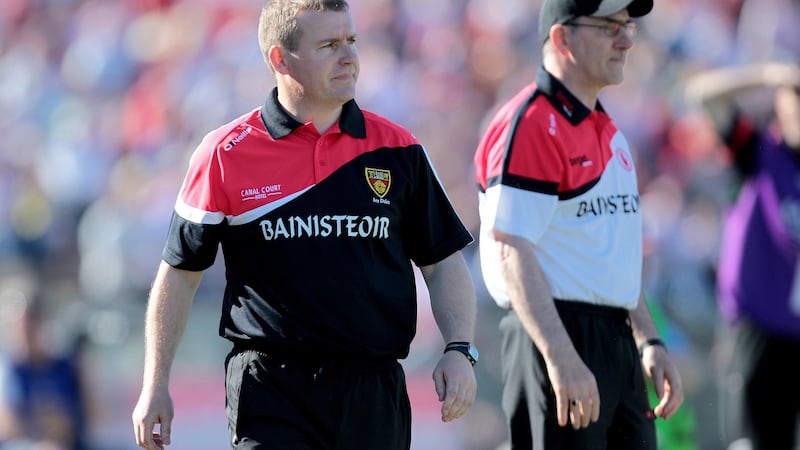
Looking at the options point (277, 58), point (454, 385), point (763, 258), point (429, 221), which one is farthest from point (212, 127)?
point (454, 385)

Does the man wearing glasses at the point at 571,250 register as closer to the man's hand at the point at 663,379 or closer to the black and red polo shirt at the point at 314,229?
the man's hand at the point at 663,379

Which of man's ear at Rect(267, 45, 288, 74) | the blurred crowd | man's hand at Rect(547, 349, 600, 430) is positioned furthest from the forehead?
the blurred crowd

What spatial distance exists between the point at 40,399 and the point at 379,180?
4892 mm

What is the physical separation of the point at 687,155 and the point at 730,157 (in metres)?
4.48

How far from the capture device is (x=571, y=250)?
5.50 m

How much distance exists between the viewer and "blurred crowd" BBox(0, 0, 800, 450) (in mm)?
9883

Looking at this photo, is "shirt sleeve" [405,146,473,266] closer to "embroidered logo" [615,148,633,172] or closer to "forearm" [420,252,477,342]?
"forearm" [420,252,477,342]

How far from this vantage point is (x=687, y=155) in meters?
12.3

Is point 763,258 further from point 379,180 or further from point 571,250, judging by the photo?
point 379,180

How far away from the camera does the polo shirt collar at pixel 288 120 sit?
194 inches

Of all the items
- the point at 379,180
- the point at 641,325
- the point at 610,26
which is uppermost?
the point at 610,26

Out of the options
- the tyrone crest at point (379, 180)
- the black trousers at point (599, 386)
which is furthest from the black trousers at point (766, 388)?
the tyrone crest at point (379, 180)

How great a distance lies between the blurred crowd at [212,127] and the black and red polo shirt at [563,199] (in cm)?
336

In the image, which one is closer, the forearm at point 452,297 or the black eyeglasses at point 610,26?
the forearm at point 452,297
